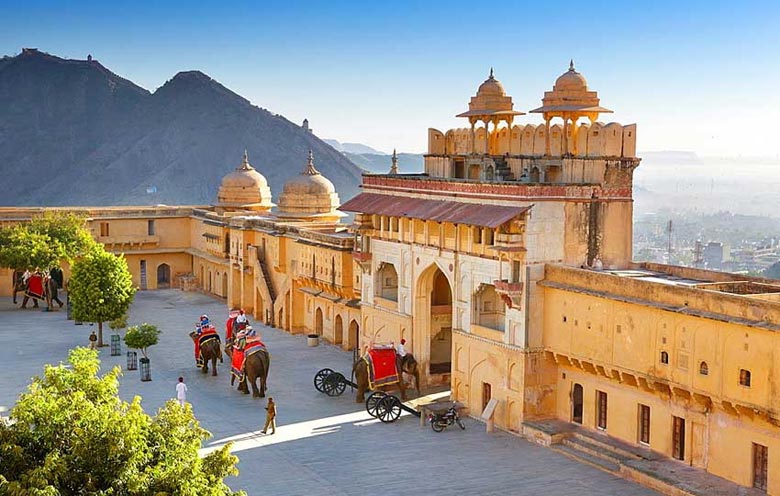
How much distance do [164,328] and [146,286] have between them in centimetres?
1239

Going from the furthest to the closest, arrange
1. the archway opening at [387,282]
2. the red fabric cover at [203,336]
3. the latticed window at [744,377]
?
the red fabric cover at [203,336] → the archway opening at [387,282] → the latticed window at [744,377]

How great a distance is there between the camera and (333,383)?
31.8 metres

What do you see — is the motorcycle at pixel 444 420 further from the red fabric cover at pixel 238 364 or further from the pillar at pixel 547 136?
the pillar at pixel 547 136

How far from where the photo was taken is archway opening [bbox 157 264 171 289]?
56.9 meters

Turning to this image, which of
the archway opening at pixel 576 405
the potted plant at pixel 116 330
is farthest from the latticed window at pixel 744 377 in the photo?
the potted plant at pixel 116 330

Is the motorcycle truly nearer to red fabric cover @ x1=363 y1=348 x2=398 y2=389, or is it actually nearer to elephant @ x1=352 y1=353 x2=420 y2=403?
red fabric cover @ x1=363 y1=348 x2=398 y2=389

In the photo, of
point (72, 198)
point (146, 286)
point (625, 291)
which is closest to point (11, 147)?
point (72, 198)

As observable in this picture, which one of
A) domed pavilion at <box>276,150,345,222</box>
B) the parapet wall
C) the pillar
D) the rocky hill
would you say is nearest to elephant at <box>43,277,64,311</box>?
domed pavilion at <box>276,150,345,222</box>

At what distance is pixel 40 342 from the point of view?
4038 cm

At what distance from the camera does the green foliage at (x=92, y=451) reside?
13.8 metres

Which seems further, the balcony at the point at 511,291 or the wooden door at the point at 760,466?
the balcony at the point at 511,291

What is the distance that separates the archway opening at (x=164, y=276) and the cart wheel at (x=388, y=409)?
29946mm

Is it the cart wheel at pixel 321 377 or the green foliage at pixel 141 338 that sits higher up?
the green foliage at pixel 141 338

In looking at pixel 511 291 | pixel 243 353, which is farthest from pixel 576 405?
pixel 243 353
